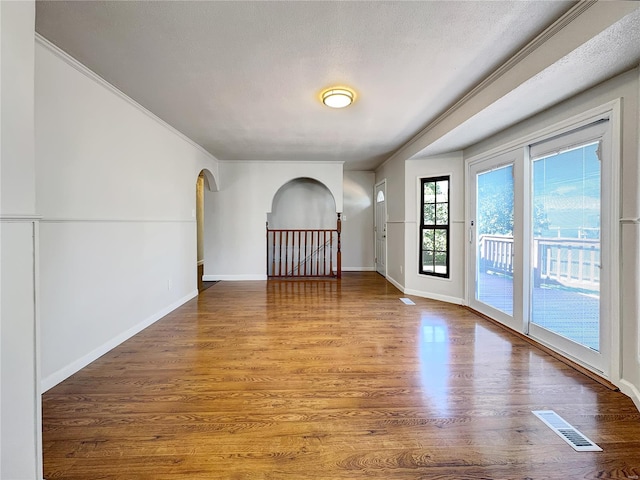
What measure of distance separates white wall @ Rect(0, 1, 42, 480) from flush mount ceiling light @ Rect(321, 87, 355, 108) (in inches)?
81.4

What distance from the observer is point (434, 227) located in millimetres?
4762

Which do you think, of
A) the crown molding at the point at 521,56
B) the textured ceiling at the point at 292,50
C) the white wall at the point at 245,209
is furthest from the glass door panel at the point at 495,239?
the white wall at the point at 245,209

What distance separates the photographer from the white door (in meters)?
6.63

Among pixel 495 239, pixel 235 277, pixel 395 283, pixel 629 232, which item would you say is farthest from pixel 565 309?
pixel 235 277

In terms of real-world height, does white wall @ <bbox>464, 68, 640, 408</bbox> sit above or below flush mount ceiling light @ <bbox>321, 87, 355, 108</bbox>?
below

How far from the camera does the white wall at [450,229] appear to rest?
174 inches

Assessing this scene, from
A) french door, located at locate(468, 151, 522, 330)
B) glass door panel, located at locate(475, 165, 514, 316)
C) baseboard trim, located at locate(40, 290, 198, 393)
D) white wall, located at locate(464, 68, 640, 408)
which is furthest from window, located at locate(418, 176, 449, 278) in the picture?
baseboard trim, located at locate(40, 290, 198, 393)

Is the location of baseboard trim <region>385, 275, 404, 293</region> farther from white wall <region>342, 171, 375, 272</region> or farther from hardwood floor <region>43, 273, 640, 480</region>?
hardwood floor <region>43, 273, 640, 480</region>

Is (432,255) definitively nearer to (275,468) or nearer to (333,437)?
(333,437)

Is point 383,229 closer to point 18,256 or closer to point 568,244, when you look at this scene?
point 568,244

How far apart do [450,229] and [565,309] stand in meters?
1.97

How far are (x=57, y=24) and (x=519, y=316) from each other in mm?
4504

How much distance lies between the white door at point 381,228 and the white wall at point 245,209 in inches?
40.9

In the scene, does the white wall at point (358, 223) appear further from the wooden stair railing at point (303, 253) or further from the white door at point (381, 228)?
the wooden stair railing at point (303, 253)
